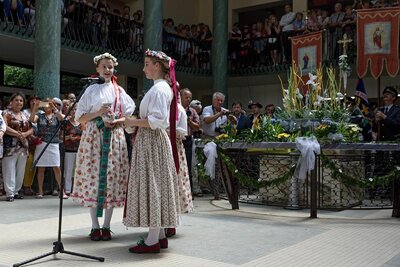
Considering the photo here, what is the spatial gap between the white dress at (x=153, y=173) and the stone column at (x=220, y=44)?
35.1 feet

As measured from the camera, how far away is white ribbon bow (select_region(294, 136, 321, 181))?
5.97 m

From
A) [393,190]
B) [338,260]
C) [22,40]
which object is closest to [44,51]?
[22,40]

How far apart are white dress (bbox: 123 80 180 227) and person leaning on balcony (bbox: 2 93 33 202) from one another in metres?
4.18

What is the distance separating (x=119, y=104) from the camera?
4.64 metres

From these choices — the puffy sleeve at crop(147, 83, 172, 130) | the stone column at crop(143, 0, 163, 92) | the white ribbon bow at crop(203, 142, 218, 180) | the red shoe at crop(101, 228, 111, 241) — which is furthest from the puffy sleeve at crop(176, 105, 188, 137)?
the stone column at crop(143, 0, 163, 92)

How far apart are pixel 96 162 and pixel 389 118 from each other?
5.31 m

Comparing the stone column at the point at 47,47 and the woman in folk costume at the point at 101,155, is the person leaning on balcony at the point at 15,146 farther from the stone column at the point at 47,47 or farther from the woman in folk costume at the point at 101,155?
the woman in folk costume at the point at 101,155

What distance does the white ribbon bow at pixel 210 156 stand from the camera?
22.1ft

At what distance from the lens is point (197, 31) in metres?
16.9

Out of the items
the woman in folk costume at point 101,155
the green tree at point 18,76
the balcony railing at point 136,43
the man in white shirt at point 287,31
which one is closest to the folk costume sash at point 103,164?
the woman in folk costume at point 101,155

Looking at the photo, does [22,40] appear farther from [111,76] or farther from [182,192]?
[182,192]

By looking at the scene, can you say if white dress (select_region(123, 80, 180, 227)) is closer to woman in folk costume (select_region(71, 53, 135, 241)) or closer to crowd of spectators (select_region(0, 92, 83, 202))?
woman in folk costume (select_region(71, 53, 135, 241))

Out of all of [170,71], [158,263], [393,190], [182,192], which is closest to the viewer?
[158,263]

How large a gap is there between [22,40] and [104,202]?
759 centimetres
